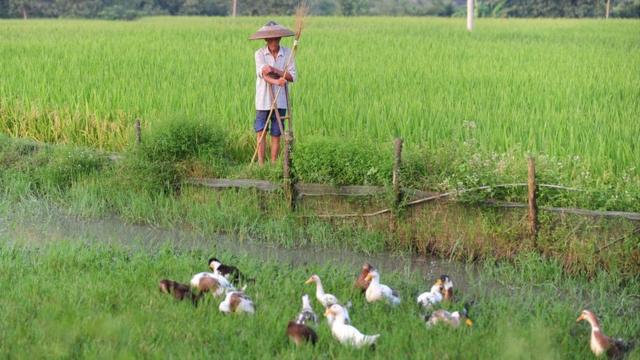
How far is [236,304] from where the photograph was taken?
471cm

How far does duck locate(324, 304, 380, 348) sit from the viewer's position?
4.29 m

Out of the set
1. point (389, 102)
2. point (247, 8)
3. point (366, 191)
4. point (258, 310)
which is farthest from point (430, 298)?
point (247, 8)

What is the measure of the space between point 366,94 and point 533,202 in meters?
4.81

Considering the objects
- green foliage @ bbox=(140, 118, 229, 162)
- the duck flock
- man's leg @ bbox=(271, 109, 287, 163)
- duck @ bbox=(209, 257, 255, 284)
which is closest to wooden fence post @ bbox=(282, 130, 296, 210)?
man's leg @ bbox=(271, 109, 287, 163)

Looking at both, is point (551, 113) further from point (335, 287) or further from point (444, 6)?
point (444, 6)

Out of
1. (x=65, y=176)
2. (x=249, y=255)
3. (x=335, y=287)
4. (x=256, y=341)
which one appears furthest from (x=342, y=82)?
(x=256, y=341)

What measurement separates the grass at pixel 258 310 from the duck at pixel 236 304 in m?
0.05

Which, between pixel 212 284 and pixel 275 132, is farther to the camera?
pixel 275 132

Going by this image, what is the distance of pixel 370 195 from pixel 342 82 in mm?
5047

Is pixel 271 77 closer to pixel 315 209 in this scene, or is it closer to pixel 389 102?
pixel 315 209

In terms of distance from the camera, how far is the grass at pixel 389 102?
6.85m

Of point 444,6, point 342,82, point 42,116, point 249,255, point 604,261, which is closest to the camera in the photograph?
point 604,261

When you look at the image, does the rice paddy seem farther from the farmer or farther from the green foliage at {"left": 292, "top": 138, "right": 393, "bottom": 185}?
the farmer

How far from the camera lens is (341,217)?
674 cm
